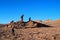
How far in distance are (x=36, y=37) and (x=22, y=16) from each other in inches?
521

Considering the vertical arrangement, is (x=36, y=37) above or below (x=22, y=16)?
below

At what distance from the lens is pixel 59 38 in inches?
715

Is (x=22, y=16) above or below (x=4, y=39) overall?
above

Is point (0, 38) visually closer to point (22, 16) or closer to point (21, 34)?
point (21, 34)

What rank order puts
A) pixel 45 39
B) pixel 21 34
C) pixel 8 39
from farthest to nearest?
1. pixel 21 34
2. pixel 8 39
3. pixel 45 39

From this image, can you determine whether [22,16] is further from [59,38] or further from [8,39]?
[59,38]

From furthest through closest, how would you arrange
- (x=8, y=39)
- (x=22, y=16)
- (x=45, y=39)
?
1. (x=22, y=16)
2. (x=8, y=39)
3. (x=45, y=39)

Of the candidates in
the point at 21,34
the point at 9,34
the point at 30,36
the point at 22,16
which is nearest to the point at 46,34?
the point at 30,36

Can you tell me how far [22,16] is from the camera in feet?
105

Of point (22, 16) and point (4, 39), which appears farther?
point (22, 16)

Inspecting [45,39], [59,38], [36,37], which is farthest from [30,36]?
[59,38]

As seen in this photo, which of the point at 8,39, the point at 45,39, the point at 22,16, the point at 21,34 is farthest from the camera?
the point at 22,16

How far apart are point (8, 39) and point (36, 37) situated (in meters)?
3.30

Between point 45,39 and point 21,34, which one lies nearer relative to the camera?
point 45,39
